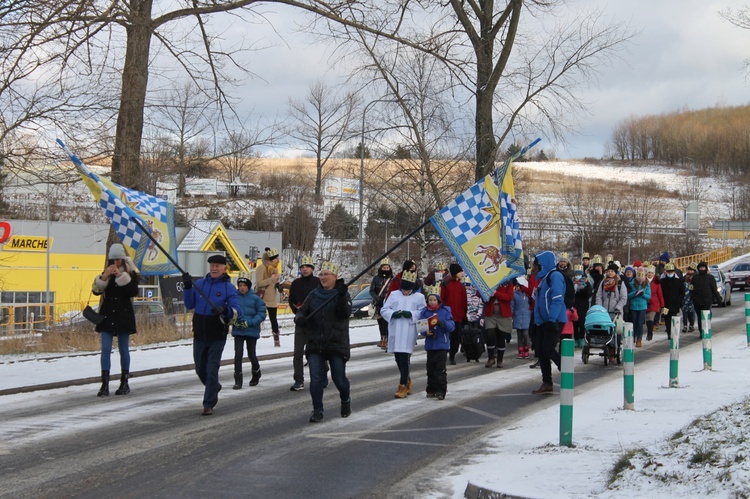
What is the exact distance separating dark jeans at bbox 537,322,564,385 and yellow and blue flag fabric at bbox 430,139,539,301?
3.04 ft

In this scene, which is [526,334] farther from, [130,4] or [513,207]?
[130,4]

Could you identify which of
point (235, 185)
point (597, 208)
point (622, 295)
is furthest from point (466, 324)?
point (597, 208)

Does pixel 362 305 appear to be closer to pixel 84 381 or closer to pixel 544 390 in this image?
pixel 84 381

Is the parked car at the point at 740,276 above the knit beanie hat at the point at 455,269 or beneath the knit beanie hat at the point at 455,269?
above

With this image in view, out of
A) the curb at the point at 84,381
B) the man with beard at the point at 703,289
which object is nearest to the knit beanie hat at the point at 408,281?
the curb at the point at 84,381

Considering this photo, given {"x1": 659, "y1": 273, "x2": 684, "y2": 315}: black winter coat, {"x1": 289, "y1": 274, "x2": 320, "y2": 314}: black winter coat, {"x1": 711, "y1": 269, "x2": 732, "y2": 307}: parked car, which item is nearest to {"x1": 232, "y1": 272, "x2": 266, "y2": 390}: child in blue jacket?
{"x1": 289, "y1": 274, "x2": 320, "y2": 314}: black winter coat

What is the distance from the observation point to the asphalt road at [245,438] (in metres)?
7.55

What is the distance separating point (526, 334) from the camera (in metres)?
18.8

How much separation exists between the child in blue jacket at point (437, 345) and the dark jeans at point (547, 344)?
157 cm

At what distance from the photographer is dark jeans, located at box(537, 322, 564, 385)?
13.3m

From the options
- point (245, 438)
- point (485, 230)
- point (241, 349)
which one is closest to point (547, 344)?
point (485, 230)

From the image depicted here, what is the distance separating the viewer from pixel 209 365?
36.3 ft

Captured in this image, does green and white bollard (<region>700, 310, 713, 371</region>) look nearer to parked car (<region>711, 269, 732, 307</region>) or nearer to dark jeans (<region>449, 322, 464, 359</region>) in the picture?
dark jeans (<region>449, 322, 464, 359</region>)

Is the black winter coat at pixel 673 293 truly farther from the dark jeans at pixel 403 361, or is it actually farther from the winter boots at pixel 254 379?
the winter boots at pixel 254 379
